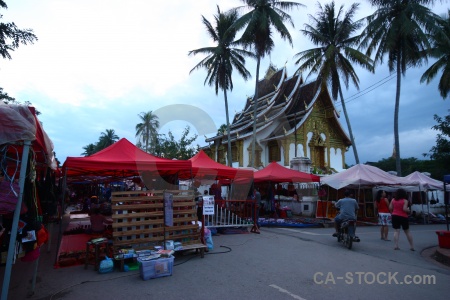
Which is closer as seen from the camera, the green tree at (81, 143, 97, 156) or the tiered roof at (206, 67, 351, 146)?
the tiered roof at (206, 67, 351, 146)

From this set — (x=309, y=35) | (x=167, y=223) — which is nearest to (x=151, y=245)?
(x=167, y=223)

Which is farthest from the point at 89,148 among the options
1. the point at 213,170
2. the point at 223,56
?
the point at 213,170

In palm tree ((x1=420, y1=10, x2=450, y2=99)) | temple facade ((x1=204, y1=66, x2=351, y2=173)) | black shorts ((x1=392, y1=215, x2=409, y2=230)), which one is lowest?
black shorts ((x1=392, y1=215, x2=409, y2=230))

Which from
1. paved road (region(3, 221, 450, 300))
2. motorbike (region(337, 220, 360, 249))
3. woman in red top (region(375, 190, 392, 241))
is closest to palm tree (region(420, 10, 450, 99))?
woman in red top (region(375, 190, 392, 241))

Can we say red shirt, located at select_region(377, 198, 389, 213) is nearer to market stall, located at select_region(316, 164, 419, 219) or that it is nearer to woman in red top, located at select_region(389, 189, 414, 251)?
woman in red top, located at select_region(389, 189, 414, 251)

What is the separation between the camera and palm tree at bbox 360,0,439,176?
17.8 metres

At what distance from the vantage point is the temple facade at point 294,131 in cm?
2530

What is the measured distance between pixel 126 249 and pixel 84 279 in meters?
0.94

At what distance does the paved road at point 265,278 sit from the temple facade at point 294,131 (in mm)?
17437

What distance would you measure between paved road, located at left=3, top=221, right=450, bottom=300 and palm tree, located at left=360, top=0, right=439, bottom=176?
13.9 m

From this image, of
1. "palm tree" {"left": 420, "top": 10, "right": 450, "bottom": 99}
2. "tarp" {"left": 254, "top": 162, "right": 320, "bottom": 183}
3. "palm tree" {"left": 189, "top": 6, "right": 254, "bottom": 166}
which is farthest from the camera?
"palm tree" {"left": 189, "top": 6, "right": 254, "bottom": 166}

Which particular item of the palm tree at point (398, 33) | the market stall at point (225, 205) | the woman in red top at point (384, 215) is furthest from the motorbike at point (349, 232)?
the palm tree at point (398, 33)

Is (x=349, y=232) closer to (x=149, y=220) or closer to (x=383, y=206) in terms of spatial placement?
(x=383, y=206)

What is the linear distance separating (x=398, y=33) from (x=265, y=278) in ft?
61.7
